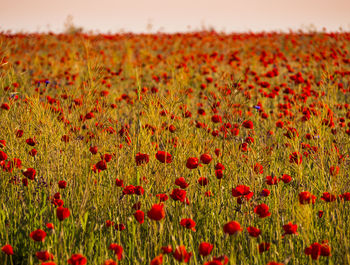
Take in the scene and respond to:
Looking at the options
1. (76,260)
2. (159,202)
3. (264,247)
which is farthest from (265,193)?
(76,260)

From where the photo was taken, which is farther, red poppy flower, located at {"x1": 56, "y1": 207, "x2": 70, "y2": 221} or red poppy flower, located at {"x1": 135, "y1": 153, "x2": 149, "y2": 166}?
red poppy flower, located at {"x1": 135, "y1": 153, "x2": 149, "y2": 166}

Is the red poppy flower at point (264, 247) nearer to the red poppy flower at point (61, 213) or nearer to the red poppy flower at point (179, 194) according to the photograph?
the red poppy flower at point (179, 194)

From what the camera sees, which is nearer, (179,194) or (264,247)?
(264,247)

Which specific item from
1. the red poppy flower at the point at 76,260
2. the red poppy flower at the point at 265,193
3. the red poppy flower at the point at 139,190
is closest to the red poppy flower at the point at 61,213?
the red poppy flower at the point at 76,260

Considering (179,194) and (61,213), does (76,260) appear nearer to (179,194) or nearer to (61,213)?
(61,213)

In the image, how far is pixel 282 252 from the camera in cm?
163

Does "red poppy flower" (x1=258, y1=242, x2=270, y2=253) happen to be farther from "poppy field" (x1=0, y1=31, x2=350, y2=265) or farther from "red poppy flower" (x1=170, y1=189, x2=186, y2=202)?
"red poppy flower" (x1=170, y1=189, x2=186, y2=202)

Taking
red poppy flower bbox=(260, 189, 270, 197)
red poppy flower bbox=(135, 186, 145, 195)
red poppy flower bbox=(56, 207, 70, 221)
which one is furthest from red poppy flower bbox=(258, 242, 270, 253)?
red poppy flower bbox=(56, 207, 70, 221)

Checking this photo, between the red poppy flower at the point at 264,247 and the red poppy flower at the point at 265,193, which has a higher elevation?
the red poppy flower at the point at 265,193

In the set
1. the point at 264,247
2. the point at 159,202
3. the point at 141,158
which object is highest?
the point at 141,158

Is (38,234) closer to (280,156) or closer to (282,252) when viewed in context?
(282,252)

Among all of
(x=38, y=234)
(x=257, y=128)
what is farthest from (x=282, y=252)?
(x=257, y=128)

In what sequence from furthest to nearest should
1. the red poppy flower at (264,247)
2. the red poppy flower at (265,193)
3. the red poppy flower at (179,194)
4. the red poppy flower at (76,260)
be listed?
1. the red poppy flower at (265,193)
2. the red poppy flower at (179,194)
3. the red poppy flower at (264,247)
4. the red poppy flower at (76,260)

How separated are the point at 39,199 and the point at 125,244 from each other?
604mm
